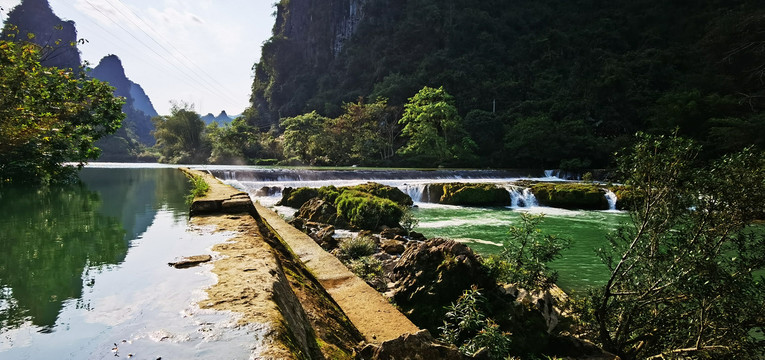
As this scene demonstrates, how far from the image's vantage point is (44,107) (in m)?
9.25

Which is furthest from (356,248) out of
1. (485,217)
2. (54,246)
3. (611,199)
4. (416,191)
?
(611,199)

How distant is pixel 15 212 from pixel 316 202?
22.8 ft

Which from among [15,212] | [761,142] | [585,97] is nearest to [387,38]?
[585,97]

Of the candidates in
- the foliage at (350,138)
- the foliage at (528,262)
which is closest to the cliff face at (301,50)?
the foliage at (350,138)

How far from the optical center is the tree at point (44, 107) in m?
7.84

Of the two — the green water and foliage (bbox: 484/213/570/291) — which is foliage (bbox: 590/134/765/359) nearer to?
foliage (bbox: 484/213/570/291)

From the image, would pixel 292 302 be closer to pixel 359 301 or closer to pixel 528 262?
pixel 359 301

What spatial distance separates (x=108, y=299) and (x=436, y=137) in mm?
33465

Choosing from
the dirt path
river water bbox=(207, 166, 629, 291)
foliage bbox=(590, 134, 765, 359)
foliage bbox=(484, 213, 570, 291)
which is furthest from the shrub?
foliage bbox=(590, 134, 765, 359)

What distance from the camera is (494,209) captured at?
1630 cm

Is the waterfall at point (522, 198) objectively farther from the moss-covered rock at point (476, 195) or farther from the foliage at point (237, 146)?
the foliage at point (237, 146)

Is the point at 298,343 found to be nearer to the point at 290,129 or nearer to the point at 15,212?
the point at 15,212

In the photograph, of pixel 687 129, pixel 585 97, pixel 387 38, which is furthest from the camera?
pixel 387 38

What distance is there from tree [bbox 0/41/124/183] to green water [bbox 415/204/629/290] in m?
9.67
